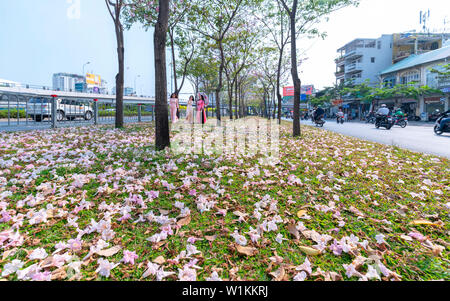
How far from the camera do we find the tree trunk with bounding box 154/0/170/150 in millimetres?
5715

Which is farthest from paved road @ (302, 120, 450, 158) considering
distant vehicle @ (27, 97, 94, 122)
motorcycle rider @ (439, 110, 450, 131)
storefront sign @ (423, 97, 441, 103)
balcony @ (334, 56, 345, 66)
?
balcony @ (334, 56, 345, 66)

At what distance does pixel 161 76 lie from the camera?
5.87 m

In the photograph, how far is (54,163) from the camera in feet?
14.7

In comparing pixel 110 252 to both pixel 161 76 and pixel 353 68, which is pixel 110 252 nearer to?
Answer: pixel 161 76

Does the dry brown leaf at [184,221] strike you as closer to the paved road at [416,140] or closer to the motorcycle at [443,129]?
the paved road at [416,140]

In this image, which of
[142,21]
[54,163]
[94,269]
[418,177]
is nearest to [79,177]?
[54,163]

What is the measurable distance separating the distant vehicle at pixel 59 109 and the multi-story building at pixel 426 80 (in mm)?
35897

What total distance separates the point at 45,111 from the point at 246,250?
→ 1561 centimetres

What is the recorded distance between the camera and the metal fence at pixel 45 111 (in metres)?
11.4

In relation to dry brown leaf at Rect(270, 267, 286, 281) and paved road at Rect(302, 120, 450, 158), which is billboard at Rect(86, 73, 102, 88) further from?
dry brown leaf at Rect(270, 267, 286, 281)

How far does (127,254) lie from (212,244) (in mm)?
673
